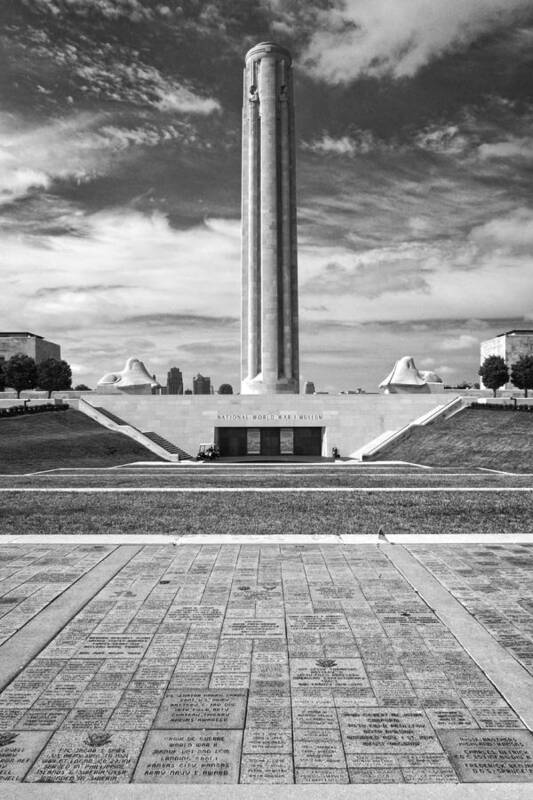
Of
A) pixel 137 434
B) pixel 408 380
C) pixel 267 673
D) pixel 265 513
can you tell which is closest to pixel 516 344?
pixel 408 380

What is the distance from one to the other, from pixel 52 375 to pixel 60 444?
29851 mm

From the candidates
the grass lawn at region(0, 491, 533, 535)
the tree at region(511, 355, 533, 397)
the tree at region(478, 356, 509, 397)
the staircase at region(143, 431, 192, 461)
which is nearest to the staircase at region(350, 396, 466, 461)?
the tree at region(511, 355, 533, 397)

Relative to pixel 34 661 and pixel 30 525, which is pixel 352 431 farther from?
pixel 34 661

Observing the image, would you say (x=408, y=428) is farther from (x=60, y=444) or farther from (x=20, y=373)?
(x=20, y=373)

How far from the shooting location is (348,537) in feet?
36.4

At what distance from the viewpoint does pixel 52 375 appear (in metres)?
65.1

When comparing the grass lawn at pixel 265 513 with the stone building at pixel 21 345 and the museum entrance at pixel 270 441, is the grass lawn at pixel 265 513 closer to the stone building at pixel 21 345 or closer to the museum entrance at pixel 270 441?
the museum entrance at pixel 270 441

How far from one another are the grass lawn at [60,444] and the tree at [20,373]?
679 inches

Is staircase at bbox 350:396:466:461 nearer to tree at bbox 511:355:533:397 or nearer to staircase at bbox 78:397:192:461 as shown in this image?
tree at bbox 511:355:533:397

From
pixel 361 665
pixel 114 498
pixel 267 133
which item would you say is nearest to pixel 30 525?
pixel 114 498

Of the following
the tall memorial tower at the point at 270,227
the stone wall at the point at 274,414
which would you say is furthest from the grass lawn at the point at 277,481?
the tall memorial tower at the point at 270,227

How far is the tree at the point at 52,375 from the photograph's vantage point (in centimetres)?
6488

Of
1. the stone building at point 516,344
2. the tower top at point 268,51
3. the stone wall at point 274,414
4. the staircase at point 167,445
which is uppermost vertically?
the tower top at point 268,51

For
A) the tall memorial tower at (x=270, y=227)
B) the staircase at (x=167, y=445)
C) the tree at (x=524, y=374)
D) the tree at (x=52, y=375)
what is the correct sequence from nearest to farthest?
1. the staircase at (x=167, y=445)
2. the tall memorial tower at (x=270, y=227)
3. the tree at (x=524, y=374)
4. the tree at (x=52, y=375)
